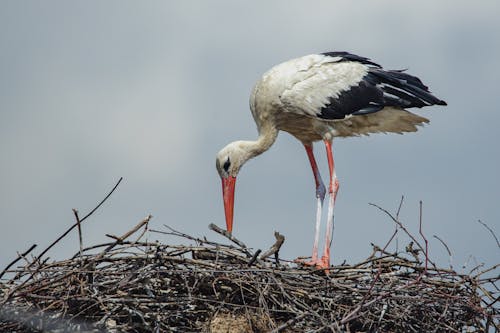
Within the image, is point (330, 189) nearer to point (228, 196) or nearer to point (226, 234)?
point (228, 196)

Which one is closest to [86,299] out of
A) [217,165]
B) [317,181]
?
[217,165]

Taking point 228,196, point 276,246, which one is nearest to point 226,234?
point 276,246

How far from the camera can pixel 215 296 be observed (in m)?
6.38

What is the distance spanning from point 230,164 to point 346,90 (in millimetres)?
1261

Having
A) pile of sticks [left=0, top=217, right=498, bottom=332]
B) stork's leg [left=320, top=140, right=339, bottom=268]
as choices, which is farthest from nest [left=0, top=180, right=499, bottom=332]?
stork's leg [left=320, top=140, right=339, bottom=268]

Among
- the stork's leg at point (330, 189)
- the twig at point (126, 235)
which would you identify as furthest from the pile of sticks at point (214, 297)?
the stork's leg at point (330, 189)

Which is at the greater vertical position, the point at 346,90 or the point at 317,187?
the point at 346,90

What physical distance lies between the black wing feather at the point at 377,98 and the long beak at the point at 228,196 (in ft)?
3.38

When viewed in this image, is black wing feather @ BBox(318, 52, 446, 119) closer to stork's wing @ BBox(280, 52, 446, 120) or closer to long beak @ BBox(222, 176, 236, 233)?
stork's wing @ BBox(280, 52, 446, 120)

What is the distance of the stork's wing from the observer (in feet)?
28.9

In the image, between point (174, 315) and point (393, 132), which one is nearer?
point (174, 315)

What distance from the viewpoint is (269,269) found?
6324 millimetres

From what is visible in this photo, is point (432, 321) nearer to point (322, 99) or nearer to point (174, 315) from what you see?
point (174, 315)

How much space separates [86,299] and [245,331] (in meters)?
1.07
